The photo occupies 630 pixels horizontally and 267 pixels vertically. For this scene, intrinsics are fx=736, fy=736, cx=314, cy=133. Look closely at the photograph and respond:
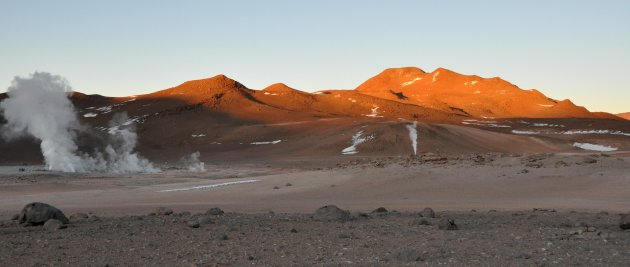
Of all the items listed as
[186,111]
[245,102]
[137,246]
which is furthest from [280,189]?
[245,102]

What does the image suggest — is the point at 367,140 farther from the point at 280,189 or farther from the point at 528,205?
the point at 528,205

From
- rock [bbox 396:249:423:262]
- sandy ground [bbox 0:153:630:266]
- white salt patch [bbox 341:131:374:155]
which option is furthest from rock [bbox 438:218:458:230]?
white salt patch [bbox 341:131:374:155]

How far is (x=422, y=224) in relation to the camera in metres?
12.8

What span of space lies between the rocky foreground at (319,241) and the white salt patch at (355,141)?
52685 mm

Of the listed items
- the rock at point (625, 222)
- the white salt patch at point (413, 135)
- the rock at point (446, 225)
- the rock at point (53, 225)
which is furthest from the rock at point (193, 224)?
the white salt patch at point (413, 135)

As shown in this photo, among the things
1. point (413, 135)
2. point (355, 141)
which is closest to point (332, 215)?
point (355, 141)

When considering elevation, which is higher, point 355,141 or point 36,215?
point 36,215

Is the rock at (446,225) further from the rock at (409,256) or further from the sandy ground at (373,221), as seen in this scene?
the rock at (409,256)

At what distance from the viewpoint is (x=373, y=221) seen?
13781 millimetres

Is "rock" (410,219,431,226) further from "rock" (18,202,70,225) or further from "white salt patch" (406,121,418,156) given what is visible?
"white salt patch" (406,121,418,156)

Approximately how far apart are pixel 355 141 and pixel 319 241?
62170 mm

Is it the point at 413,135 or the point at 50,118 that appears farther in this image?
the point at 413,135

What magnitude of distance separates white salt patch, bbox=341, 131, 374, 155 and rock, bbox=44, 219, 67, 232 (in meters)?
54.1

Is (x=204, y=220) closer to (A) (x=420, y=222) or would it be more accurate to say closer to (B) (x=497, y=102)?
(A) (x=420, y=222)
